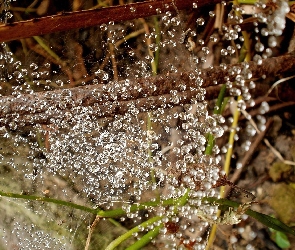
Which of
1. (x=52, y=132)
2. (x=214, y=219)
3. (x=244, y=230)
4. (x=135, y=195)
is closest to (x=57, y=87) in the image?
(x=52, y=132)

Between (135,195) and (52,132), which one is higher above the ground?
(52,132)


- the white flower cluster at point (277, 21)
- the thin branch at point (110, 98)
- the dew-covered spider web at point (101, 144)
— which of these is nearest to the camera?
the thin branch at point (110, 98)

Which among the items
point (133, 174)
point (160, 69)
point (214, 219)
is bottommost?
point (214, 219)

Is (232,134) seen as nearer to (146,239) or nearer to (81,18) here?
(146,239)

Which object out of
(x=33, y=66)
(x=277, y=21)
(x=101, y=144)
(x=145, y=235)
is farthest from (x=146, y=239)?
(x=277, y=21)

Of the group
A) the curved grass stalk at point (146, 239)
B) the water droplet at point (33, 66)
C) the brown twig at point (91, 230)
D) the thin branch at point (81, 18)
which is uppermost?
the thin branch at point (81, 18)

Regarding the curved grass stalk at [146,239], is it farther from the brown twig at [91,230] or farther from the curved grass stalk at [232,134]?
the curved grass stalk at [232,134]

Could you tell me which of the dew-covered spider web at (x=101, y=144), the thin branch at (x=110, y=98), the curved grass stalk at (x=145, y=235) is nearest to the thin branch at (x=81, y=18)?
the dew-covered spider web at (x=101, y=144)

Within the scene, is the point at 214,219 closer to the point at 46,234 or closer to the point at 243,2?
the point at 46,234
